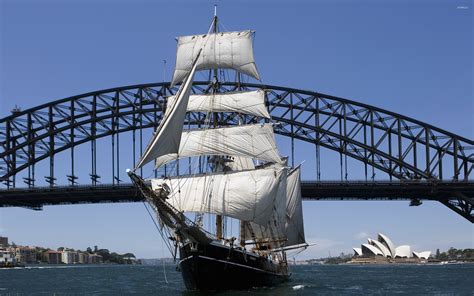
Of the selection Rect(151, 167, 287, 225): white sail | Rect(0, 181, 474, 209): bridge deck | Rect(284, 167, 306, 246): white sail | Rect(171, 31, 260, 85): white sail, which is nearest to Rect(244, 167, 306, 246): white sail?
Rect(284, 167, 306, 246): white sail

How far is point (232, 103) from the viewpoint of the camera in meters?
59.6

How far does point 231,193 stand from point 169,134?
1106 cm

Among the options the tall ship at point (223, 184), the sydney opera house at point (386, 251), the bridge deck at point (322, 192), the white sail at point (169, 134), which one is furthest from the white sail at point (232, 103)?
the sydney opera house at point (386, 251)

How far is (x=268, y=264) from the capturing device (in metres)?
53.6

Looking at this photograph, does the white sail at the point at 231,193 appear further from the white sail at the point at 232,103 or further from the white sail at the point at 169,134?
the white sail at the point at 169,134

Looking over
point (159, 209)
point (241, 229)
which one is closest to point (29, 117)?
point (241, 229)

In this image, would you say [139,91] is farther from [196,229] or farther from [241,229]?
[196,229]

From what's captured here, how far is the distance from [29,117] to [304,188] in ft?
129

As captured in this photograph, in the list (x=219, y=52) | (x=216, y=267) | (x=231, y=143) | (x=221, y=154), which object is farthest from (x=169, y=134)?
(x=219, y=52)

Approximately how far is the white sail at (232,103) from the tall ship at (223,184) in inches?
2.9

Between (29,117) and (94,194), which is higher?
(29,117)

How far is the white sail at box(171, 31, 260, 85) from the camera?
60469 millimetres

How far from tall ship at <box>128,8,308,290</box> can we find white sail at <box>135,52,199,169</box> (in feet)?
0.17

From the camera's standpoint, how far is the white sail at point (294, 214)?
62.7 m
